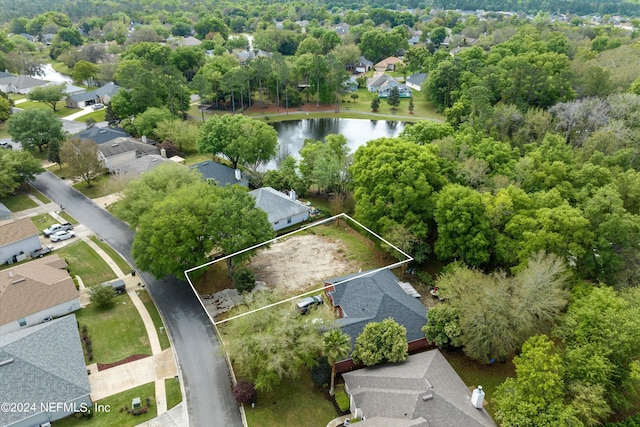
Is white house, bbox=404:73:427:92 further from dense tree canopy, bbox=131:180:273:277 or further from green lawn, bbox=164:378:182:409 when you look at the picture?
green lawn, bbox=164:378:182:409

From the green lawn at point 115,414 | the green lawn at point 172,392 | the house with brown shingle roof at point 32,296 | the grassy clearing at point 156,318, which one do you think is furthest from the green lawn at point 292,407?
the house with brown shingle roof at point 32,296

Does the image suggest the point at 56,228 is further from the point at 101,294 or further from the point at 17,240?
the point at 101,294

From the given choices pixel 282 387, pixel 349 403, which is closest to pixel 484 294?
pixel 349 403

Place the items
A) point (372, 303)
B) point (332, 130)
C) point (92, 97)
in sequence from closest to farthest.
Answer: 1. point (372, 303)
2. point (332, 130)
3. point (92, 97)

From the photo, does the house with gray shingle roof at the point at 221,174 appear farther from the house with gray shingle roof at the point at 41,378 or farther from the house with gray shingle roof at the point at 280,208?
the house with gray shingle roof at the point at 41,378

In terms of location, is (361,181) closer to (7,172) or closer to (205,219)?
(205,219)

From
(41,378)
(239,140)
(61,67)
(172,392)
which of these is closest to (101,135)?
(239,140)
